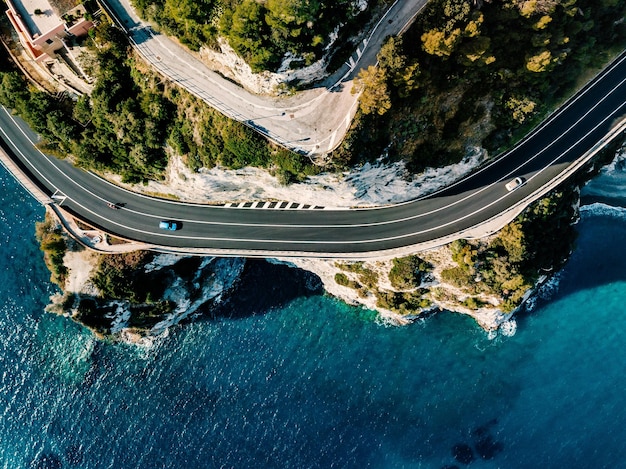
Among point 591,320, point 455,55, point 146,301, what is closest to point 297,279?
point 146,301

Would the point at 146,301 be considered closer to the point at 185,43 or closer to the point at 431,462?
the point at 185,43

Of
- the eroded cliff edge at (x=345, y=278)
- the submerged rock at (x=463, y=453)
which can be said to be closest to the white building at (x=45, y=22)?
the eroded cliff edge at (x=345, y=278)

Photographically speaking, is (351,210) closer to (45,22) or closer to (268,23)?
(268,23)

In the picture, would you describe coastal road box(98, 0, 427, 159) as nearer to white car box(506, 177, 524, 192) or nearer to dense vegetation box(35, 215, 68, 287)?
white car box(506, 177, 524, 192)

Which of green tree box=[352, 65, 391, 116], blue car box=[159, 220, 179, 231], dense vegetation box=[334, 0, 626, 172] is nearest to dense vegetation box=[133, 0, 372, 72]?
green tree box=[352, 65, 391, 116]

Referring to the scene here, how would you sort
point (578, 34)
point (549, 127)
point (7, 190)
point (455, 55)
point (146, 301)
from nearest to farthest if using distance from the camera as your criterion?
point (455, 55), point (578, 34), point (549, 127), point (146, 301), point (7, 190)

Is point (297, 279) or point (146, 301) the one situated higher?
point (297, 279)
